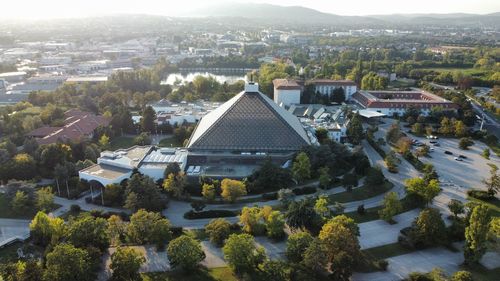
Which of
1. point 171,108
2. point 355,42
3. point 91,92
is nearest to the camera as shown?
point 171,108

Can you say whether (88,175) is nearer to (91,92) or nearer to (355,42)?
(91,92)

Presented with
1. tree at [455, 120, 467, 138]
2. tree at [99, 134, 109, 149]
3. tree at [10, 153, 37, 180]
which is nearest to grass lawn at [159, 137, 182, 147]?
tree at [99, 134, 109, 149]

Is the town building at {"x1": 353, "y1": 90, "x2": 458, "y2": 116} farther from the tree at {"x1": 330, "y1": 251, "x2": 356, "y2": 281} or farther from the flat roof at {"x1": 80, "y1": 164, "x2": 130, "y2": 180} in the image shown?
the tree at {"x1": 330, "y1": 251, "x2": 356, "y2": 281}

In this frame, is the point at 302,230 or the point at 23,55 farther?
the point at 23,55

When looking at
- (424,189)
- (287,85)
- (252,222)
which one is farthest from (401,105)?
(252,222)

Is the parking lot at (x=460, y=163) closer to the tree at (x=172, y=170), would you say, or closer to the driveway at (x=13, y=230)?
the tree at (x=172, y=170)

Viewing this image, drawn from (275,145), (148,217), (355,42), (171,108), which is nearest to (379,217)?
(275,145)

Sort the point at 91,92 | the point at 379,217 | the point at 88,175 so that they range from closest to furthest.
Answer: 1. the point at 379,217
2. the point at 88,175
3. the point at 91,92
